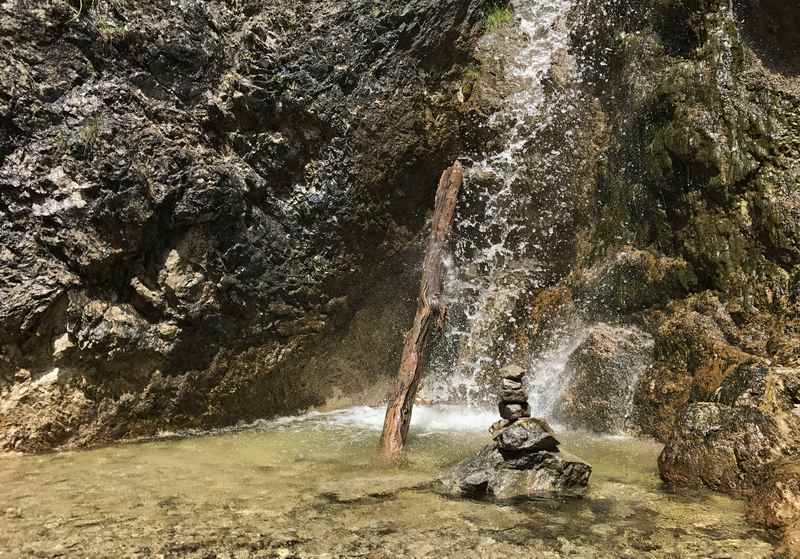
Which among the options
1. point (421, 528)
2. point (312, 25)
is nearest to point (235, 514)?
point (421, 528)

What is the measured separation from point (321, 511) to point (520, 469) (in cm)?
143

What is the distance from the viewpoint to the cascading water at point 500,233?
7.52 m

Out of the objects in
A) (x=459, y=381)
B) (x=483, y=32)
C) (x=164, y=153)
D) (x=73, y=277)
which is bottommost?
(x=459, y=381)

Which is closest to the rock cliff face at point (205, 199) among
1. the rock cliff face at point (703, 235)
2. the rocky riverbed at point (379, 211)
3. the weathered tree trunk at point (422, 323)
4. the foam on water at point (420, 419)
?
the rocky riverbed at point (379, 211)

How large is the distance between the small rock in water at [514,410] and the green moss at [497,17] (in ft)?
19.2

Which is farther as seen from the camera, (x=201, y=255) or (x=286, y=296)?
(x=286, y=296)

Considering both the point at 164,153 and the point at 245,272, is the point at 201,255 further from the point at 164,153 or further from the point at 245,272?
the point at 164,153

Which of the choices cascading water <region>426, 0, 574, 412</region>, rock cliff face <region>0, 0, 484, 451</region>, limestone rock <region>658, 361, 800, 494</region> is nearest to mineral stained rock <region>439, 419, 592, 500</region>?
limestone rock <region>658, 361, 800, 494</region>

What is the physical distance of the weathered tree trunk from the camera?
17.7 feet

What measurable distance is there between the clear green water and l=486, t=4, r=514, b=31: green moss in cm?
590

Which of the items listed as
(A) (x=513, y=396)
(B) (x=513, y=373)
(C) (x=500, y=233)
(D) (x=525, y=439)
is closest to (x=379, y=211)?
(C) (x=500, y=233)

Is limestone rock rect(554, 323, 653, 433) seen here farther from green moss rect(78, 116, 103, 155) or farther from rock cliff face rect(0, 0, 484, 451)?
green moss rect(78, 116, 103, 155)

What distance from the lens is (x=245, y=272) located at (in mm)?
6426

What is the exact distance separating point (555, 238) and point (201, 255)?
428 centimetres
